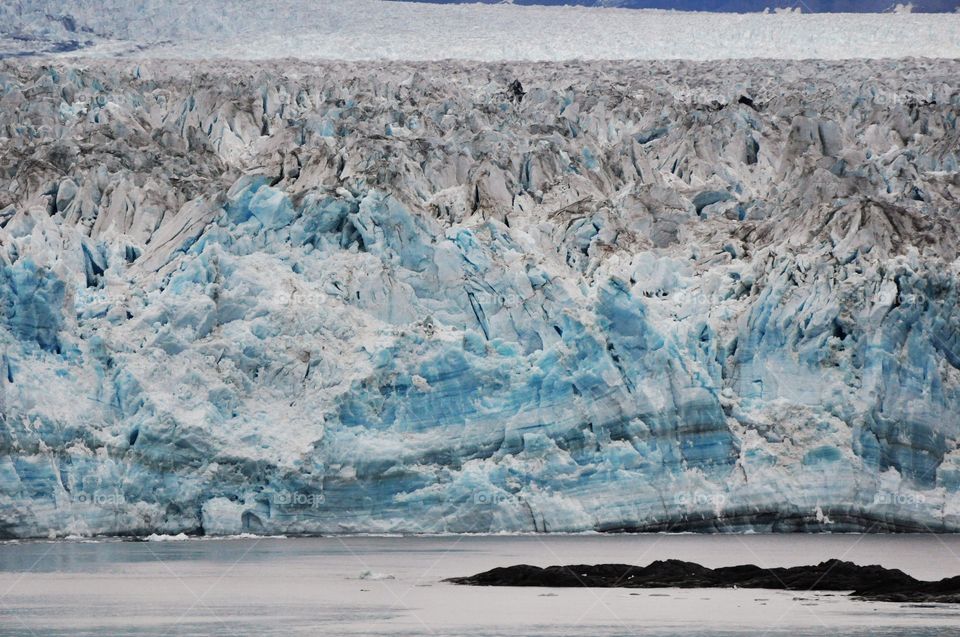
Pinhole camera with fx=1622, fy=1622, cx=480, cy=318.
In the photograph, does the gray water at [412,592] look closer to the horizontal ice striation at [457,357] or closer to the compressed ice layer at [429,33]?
the horizontal ice striation at [457,357]

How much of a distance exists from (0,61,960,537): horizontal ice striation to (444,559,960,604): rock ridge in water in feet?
7.63

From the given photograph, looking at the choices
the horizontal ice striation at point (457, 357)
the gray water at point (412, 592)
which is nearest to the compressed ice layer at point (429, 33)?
the horizontal ice striation at point (457, 357)

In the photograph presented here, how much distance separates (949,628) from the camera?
1205 centimetres

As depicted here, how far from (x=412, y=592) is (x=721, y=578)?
3041mm

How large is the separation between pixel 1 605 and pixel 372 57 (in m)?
22.8

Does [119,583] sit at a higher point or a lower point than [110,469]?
lower

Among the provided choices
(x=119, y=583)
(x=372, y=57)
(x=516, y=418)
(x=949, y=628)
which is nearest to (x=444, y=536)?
(x=516, y=418)

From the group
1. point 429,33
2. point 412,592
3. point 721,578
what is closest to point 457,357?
point 412,592

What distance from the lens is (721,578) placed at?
15562mm

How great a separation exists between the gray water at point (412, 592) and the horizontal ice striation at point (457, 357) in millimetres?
523

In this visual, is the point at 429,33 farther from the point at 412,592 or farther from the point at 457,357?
the point at 412,592

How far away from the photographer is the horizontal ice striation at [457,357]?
1783 cm

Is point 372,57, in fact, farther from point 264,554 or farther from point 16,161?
point 264,554

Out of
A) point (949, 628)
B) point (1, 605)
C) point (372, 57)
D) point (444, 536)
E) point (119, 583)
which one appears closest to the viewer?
point (949, 628)
